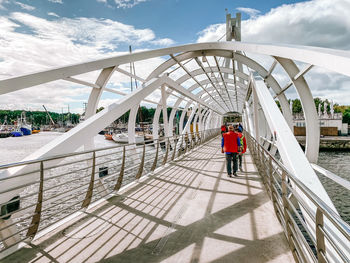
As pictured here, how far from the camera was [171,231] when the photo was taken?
10.4 ft

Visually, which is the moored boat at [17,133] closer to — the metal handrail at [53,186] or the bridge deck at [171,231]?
the metal handrail at [53,186]

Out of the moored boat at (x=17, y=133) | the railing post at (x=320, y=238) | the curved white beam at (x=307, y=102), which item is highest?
the curved white beam at (x=307, y=102)

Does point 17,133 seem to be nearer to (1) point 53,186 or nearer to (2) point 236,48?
(2) point 236,48

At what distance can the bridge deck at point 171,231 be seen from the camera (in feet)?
8.46

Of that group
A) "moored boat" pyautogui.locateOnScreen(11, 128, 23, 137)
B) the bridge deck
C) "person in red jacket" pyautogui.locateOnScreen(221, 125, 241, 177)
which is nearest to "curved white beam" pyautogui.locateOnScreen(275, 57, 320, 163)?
"person in red jacket" pyautogui.locateOnScreen(221, 125, 241, 177)

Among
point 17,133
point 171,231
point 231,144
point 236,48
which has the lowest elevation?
point 17,133

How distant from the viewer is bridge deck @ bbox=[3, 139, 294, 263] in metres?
2.58

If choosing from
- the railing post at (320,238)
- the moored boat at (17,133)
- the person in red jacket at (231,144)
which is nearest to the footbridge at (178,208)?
the railing post at (320,238)

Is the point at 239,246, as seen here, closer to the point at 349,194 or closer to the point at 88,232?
the point at 88,232

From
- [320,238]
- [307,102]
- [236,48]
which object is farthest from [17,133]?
[320,238]

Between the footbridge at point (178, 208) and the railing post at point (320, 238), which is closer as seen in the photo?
the railing post at point (320, 238)

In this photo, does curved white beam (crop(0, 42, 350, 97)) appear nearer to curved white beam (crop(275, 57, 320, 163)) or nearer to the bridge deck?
curved white beam (crop(275, 57, 320, 163))

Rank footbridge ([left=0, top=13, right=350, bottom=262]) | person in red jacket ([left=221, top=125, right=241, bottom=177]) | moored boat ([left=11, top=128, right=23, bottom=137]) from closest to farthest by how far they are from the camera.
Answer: footbridge ([left=0, top=13, right=350, bottom=262]) < person in red jacket ([left=221, top=125, right=241, bottom=177]) < moored boat ([left=11, top=128, right=23, bottom=137])

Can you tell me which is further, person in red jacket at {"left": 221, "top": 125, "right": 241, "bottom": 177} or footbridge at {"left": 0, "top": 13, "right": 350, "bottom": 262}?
person in red jacket at {"left": 221, "top": 125, "right": 241, "bottom": 177}
